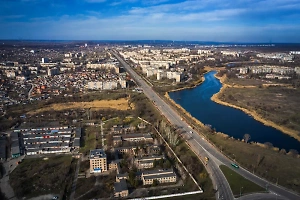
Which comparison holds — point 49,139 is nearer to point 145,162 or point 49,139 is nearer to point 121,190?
point 145,162

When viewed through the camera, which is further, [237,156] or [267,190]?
[237,156]

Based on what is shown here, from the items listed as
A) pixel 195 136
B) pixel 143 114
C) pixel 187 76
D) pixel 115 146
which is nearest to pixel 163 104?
pixel 143 114

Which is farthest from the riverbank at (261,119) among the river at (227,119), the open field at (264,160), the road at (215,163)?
the road at (215,163)

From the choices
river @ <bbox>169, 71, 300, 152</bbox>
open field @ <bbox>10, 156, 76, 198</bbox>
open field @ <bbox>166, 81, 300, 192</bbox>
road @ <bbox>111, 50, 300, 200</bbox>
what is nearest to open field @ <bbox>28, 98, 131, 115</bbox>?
road @ <bbox>111, 50, 300, 200</bbox>

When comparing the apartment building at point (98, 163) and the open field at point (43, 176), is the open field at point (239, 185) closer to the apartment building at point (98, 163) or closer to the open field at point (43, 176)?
the apartment building at point (98, 163)

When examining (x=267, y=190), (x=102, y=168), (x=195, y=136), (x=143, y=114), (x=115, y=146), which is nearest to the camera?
(x=267, y=190)

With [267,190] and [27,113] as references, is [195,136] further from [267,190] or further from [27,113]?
[27,113]
